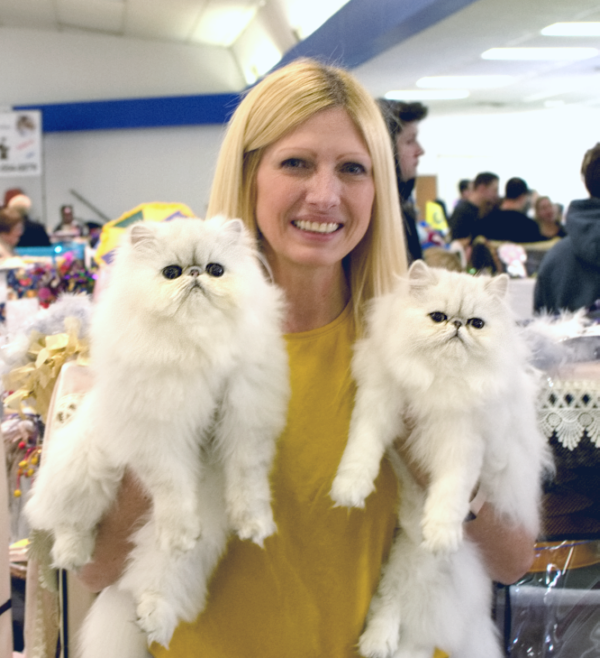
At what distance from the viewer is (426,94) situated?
876cm

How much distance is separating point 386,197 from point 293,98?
244 millimetres

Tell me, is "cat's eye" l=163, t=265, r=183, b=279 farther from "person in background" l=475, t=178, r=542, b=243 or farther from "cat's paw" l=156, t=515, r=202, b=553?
"person in background" l=475, t=178, r=542, b=243

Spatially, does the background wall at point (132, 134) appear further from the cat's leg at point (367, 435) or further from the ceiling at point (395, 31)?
the cat's leg at point (367, 435)

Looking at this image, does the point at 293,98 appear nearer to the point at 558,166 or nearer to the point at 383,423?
the point at 383,423

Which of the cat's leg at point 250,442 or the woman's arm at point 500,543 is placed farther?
the woman's arm at point 500,543

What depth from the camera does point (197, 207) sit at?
1040 cm

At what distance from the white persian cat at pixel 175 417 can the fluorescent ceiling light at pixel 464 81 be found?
7172 millimetres

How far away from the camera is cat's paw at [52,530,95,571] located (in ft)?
3.19

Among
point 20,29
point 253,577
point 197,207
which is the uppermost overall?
point 20,29

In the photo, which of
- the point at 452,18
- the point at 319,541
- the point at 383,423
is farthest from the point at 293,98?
the point at 452,18

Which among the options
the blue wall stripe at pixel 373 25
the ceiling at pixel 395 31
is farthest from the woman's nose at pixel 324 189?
the ceiling at pixel 395 31

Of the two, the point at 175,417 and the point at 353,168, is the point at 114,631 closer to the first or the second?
the point at 175,417

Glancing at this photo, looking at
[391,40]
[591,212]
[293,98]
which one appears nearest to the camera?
[293,98]

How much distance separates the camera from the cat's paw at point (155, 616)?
96 centimetres
